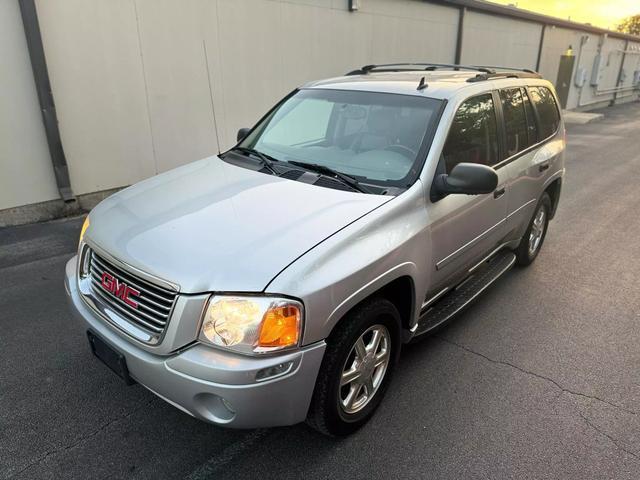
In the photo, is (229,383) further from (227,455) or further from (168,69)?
(168,69)

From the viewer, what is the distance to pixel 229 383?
198cm

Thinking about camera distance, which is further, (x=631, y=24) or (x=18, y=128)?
(x=631, y=24)

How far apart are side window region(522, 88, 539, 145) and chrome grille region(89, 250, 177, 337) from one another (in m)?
3.40

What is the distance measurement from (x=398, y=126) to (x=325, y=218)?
3.45 ft

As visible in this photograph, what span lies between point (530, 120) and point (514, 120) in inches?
15.8

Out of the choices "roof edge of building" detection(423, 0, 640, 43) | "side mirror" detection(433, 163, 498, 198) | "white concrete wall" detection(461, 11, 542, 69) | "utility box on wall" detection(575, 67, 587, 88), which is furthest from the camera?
"utility box on wall" detection(575, 67, 587, 88)

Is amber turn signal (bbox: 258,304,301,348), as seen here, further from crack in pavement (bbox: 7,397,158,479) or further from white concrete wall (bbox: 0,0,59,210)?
white concrete wall (bbox: 0,0,59,210)

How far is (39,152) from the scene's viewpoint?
223 inches

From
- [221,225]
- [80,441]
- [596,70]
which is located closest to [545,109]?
[221,225]

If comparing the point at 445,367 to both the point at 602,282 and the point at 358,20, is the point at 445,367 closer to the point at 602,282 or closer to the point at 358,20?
the point at 602,282

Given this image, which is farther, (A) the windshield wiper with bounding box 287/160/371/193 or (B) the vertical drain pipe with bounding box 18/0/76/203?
(B) the vertical drain pipe with bounding box 18/0/76/203

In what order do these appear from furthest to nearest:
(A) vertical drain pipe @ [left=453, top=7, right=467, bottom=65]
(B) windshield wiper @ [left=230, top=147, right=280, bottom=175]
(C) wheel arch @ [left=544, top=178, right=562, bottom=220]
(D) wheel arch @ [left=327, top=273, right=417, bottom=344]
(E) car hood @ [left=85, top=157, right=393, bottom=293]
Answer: (A) vertical drain pipe @ [left=453, top=7, right=467, bottom=65], (C) wheel arch @ [left=544, top=178, right=562, bottom=220], (B) windshield wiper @ [left=230, top=147, right=280, bottom=175], (D) wheel arch @ [left=327, top=273, right=417, bottom=344], (E) car hood @ [left=85, top=157, right=393, bottom=293]

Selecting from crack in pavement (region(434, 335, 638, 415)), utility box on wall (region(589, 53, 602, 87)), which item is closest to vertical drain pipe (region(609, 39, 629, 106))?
utility box on wall (region(589, 53, 602, 87))

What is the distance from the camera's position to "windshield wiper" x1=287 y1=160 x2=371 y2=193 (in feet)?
9.10
